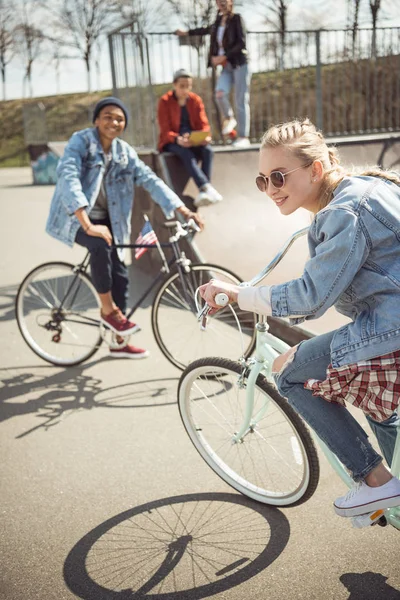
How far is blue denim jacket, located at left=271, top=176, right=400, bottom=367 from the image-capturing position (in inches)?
91.3

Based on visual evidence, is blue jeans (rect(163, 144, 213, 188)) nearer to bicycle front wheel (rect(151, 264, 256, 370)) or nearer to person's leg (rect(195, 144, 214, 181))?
person's leg (rect(195, 144, 214, 181))

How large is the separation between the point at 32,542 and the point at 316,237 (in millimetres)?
2001

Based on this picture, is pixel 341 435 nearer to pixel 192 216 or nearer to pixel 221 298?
pixel 221 298

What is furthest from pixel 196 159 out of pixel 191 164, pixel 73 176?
pixel 73 176

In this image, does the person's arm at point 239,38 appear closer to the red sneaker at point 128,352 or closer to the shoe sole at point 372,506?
the red sneaker at point 128,352

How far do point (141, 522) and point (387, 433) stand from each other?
1333 mm

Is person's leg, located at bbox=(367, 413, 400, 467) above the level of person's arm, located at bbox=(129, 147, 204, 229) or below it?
below

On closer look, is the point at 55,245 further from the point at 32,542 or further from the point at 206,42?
the point at 32,542

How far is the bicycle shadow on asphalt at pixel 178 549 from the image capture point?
289 cm

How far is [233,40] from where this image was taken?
911cm

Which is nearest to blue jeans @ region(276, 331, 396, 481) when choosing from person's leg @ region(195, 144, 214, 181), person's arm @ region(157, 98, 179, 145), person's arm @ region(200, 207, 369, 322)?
person's arm @ region(200, 207, 369, 322)

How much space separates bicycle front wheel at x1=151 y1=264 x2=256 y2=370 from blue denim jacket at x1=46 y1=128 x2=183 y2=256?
0.63 metres

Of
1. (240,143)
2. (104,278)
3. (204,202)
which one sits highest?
(240,143)

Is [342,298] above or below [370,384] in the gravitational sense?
above
